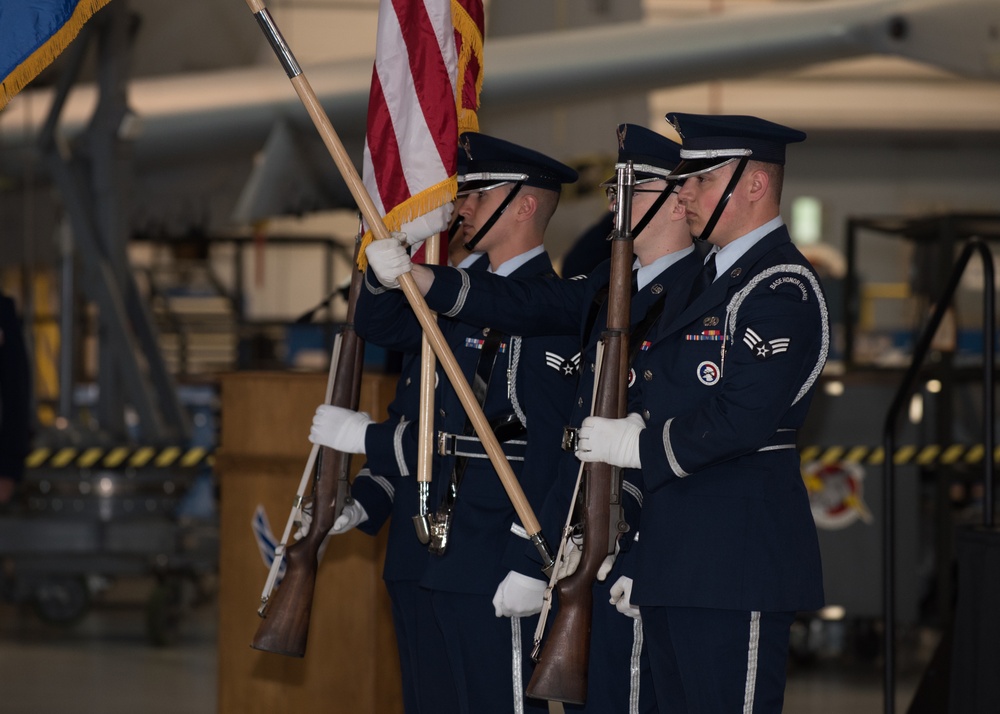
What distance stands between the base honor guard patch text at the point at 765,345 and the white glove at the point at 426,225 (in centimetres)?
79

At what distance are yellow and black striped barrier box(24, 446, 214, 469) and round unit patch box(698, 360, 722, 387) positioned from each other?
4.30 m

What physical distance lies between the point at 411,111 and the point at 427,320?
0.51 metres

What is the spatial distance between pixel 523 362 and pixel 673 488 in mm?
538

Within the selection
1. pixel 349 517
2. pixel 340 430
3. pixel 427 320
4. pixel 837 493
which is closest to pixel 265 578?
pixel 349 517

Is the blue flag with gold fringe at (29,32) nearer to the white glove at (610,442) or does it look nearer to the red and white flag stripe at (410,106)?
the red and white flag stripe at (410,106)

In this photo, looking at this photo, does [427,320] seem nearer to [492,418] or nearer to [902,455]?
[492,418]

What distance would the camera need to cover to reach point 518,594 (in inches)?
102

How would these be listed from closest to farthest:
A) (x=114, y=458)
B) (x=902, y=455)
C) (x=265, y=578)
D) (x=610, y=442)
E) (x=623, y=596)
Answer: (x=610, y=442)
(x=623, y=596)
(x=265, y=578)
(x=902, y=455)
(x=114, y=458)

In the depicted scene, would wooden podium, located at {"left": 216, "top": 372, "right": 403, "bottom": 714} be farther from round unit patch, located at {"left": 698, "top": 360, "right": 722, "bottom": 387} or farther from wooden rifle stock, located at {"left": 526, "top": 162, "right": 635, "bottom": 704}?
round unit patch, located at {"left": 698, "top": 360, "right": 722, "bottom": 387}

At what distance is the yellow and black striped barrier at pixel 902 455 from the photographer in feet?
17.9

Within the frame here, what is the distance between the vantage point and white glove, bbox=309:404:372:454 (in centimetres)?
291

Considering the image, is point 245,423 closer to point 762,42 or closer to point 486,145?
point 486,145

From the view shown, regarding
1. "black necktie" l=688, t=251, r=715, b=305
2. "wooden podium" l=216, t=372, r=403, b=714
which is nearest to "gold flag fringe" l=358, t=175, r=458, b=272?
"black necktie" l=688, t=251, r=715, b=305

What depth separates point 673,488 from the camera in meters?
2.37
